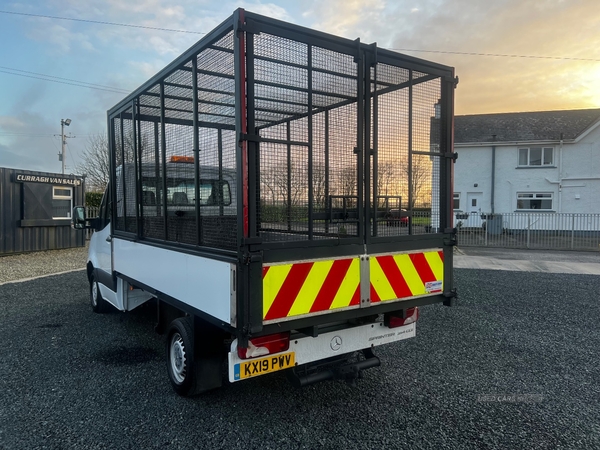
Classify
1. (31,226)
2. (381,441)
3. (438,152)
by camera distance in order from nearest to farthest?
(381,441)
(438,152)
(31,226)

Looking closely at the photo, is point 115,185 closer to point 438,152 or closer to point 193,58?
point 193,58

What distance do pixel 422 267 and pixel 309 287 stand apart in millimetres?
1139

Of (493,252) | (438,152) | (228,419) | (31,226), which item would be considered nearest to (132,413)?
(228,419)

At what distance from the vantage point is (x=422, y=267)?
3.49 meters

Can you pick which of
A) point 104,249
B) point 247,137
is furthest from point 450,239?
point 104,249

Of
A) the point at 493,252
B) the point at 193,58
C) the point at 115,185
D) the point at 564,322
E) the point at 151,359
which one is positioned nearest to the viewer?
the point at 193,58

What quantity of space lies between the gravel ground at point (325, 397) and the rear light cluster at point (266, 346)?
59cm

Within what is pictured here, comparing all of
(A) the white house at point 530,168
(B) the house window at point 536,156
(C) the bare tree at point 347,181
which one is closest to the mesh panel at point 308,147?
(C) the bare tree at point 347,181

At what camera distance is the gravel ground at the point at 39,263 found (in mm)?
9883

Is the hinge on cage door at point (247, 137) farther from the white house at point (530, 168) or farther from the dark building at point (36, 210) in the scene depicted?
the white house at point (530, 168)

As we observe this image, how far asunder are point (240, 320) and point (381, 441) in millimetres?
1305

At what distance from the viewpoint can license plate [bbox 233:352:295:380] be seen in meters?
2.80

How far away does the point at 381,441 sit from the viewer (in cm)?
284

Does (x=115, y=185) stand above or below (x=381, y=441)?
above
